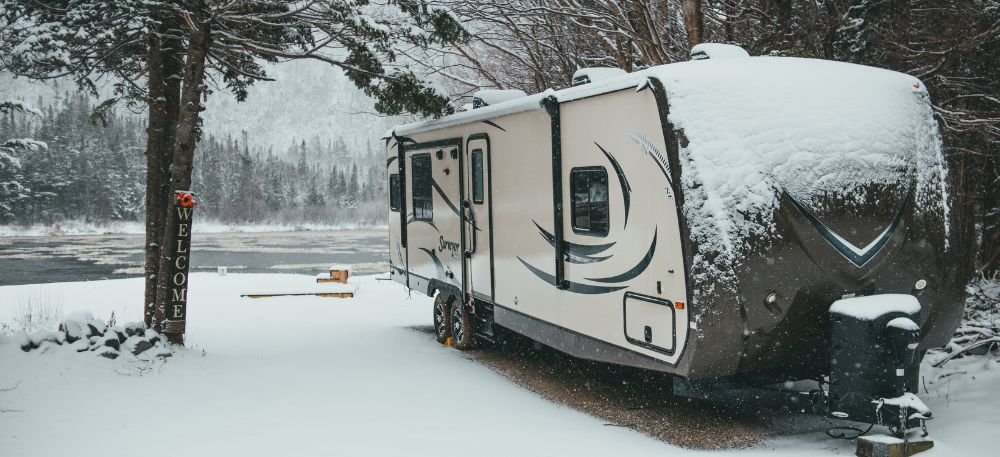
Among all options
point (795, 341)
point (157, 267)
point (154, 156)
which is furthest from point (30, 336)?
point (795, 341)

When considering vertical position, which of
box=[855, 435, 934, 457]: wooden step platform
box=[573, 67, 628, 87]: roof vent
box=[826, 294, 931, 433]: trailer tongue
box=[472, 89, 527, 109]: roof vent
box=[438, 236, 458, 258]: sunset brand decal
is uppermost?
box=[472, 89, 527, 109]: roof vent

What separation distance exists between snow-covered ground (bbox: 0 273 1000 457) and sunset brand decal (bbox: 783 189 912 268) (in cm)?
141

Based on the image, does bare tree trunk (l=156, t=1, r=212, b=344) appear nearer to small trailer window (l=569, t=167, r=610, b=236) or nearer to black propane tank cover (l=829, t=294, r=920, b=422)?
small trailer window (l=569, t=167, r=610, b=236)

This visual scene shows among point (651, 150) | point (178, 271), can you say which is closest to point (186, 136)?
point (178, 271)

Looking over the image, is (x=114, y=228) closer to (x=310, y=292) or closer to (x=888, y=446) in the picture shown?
(x=310, y=292)

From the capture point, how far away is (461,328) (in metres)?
10.4

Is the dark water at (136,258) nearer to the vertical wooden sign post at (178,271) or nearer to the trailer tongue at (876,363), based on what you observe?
the vertical wooden sign post at (178,271)

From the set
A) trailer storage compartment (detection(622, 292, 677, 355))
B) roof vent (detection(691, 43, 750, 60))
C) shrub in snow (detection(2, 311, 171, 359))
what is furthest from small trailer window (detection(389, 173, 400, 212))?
trailer storage compartment (detection(622, 292, 677, 355))

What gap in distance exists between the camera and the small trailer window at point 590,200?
6.74m

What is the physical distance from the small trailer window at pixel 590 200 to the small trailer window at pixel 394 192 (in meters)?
5.78

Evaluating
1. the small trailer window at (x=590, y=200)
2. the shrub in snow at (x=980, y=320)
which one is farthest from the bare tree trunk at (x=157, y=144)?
the shrub in snow at (x=980, y=320)

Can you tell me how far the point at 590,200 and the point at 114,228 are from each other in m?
76.3

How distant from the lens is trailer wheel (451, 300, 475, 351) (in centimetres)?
1029

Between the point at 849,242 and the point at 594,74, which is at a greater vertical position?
the point at 594,74
